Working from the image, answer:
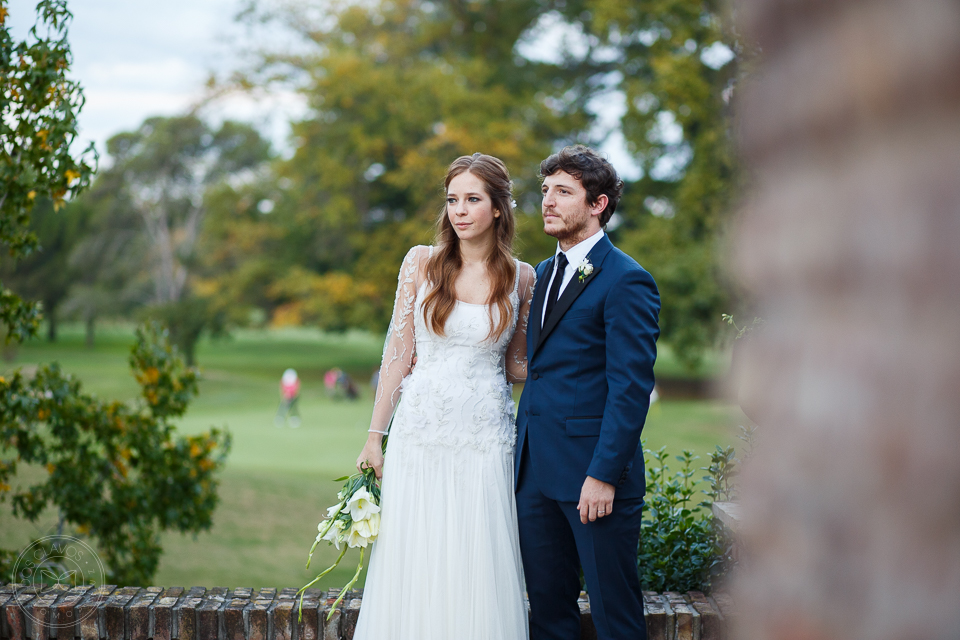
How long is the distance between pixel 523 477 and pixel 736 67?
7.16 feet

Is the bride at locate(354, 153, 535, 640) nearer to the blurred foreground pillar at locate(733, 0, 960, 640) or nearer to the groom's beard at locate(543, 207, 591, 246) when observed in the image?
the groom's beard at locate(543, 207, 591, 246)

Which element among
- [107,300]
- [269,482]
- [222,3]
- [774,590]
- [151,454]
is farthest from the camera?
[107,300]

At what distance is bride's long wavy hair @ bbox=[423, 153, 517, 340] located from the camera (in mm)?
3031

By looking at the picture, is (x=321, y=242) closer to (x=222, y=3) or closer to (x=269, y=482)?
(x=222, y=3)

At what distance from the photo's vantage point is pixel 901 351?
651mm

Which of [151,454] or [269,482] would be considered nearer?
[151,454]

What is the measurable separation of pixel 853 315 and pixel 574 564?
2411 millimetres

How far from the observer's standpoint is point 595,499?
260cm

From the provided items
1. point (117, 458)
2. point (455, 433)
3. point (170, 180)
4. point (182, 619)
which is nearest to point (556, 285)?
point (455, 433)

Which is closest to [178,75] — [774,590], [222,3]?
[222,3]

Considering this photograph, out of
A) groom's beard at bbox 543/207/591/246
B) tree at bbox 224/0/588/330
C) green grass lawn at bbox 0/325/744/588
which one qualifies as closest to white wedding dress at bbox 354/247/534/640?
groom's beard at bbox 543/207/591/246

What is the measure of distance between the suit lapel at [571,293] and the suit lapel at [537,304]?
0.8 inches

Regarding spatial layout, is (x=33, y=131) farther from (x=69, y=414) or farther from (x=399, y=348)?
(x=399, y=348)

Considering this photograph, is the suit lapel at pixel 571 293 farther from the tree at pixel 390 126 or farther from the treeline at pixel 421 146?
the tree at pixel 390 126
